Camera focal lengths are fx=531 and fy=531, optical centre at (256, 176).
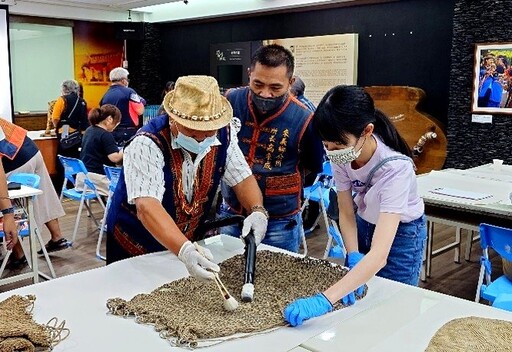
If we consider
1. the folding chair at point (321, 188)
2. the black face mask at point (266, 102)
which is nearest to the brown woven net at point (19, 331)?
the black face mask at point (266, 102)

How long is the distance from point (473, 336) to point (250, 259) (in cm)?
61

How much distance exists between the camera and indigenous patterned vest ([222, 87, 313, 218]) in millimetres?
2049

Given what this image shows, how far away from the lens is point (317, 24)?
242 inches

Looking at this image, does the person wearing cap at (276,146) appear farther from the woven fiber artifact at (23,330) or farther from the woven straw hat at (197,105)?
the woven fiber artifact at (23,330)

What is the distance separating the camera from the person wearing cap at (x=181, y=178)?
4.90ft

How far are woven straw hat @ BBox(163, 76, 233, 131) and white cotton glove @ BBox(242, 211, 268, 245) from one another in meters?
0.32

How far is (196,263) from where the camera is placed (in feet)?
4.48

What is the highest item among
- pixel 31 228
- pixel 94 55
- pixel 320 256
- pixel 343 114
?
pixel 94 55

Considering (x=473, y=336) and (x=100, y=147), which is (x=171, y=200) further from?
(x=100, y=147)

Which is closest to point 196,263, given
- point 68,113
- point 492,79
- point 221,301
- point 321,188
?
point 221,301

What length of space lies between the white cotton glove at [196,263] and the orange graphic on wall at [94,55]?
23.8ft

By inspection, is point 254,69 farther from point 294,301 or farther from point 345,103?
point 294,301

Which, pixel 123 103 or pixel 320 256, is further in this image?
pixel 123 103

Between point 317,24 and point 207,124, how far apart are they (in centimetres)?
499
